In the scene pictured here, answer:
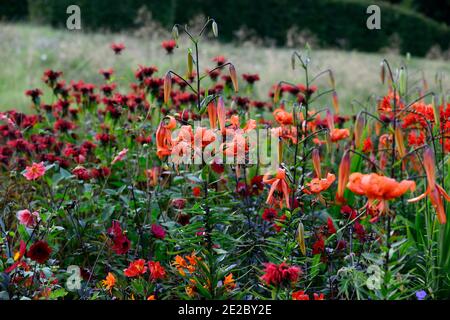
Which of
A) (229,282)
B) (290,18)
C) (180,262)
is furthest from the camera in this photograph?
(290,18)

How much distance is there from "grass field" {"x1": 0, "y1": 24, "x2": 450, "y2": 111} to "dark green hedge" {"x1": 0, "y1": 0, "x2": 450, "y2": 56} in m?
3.87


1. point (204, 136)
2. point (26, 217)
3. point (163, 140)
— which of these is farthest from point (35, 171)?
point (204, 136)

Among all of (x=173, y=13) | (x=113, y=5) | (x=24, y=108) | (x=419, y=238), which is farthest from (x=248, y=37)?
(x=419, y=238)

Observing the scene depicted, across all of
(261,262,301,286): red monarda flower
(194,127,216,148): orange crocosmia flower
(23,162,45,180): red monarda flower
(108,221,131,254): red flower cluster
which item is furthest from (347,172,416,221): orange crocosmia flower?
(23,162,45,180): red monarda flower

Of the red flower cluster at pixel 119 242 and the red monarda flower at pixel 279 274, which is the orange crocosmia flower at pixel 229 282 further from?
the red flower cluster at pixel 119 242

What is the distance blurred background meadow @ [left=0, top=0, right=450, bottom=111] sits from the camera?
29.7 ft

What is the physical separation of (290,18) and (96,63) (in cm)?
924

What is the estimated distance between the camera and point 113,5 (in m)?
14.9

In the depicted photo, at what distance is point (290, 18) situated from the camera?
16125 millimetres

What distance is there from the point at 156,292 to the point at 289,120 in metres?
0.99

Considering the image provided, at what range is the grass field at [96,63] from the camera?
702 cm

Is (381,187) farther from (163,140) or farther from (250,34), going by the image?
(250,34)

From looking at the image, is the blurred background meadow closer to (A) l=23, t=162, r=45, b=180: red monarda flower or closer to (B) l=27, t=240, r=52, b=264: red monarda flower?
(A) l=23, t=162, r=45, b=180: red monarda flower
